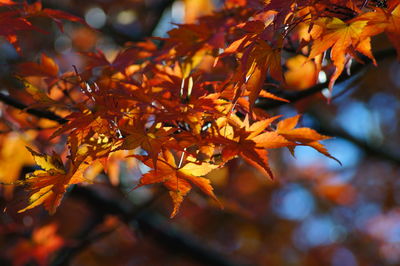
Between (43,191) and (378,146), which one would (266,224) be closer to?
(378,146)

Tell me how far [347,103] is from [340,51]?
4138 mm

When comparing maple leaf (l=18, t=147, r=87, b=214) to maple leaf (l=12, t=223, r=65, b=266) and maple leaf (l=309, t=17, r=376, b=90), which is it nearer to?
maple leaf (l=309, t=17, r=376, b=90)

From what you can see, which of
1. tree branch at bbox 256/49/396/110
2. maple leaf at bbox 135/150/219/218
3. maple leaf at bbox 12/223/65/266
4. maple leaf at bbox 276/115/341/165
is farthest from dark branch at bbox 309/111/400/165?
maple leaf at bbox 135/150/219/218

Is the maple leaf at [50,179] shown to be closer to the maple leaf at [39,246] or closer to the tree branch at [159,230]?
the maple leaf at [39,246]

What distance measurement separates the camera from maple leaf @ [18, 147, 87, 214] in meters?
0.83

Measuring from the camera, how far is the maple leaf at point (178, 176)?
850mm

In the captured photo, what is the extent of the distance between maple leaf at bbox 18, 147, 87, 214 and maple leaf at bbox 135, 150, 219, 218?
0.47 feet

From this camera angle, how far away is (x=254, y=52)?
2.70 feet

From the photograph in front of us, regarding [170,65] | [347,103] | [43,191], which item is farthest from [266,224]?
[43,191]

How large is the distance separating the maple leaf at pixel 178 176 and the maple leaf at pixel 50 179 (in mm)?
143

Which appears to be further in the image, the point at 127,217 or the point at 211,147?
the point at 127,217

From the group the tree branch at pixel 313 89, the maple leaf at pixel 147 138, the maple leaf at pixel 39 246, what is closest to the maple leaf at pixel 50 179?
the maple leaf at pixel 147 138

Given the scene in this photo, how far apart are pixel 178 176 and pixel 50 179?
0.86 feet

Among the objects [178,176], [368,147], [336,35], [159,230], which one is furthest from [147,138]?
[368,147]
